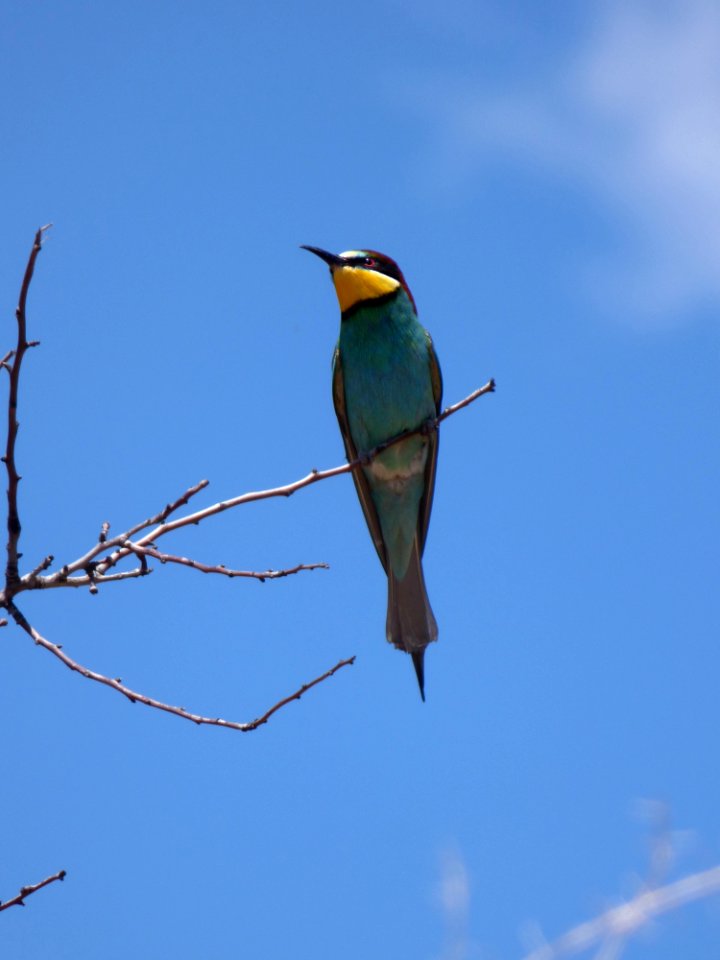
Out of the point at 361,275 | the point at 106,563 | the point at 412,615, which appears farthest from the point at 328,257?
the point at 106,563

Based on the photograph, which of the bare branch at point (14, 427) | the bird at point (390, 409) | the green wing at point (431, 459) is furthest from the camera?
the green wing at point (431, 459)

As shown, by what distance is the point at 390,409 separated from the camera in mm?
4910

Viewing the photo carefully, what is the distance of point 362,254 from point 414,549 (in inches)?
58.5

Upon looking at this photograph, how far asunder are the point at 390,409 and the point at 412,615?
3.02ft

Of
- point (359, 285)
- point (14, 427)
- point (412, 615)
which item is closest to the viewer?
point (14, 427)

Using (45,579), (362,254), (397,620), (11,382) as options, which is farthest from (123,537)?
(362,254)

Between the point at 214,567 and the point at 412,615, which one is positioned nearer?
the point at 214,567

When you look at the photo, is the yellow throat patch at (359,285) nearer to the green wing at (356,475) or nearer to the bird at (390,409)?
the bird at (390,409)

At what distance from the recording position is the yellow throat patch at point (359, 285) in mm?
5219

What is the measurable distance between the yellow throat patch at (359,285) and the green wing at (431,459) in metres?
0.30

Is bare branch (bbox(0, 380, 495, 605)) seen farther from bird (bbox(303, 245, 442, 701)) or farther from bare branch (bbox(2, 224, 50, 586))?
bird (bbox(303, 245, 442, 701))

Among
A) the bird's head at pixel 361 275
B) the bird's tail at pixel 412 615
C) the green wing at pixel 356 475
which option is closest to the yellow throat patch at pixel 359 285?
the bird's head at pixel 361 275

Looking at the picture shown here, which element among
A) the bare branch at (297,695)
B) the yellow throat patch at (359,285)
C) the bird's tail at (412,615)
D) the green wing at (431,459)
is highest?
the yellow throat patch at (359,285)

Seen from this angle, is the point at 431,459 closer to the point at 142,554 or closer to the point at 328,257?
the point at 328,257
